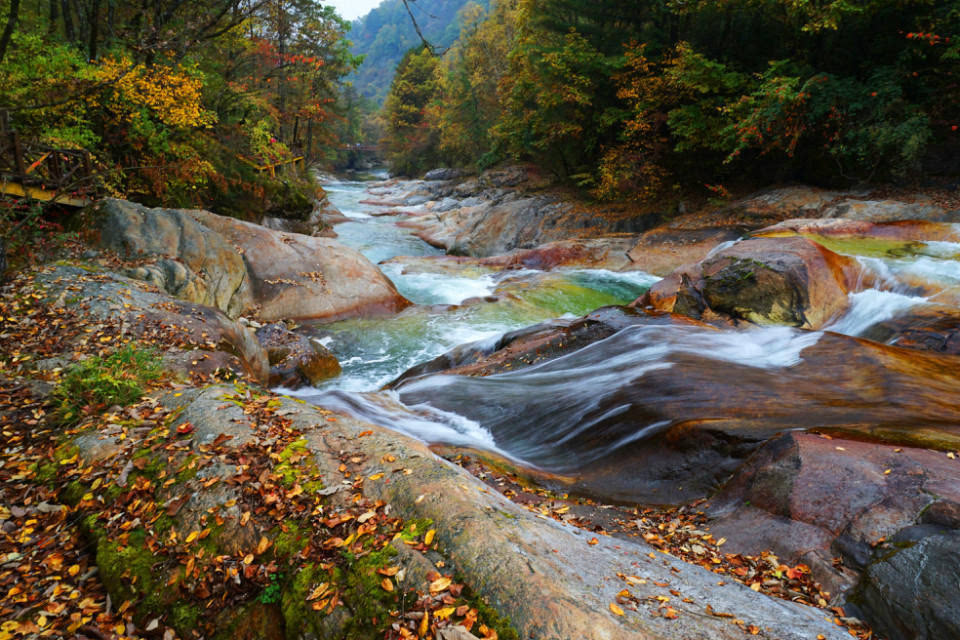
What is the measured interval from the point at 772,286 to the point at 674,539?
20.6 ft

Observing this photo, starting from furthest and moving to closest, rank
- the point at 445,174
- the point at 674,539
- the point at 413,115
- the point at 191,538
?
the point at 413,115
the point at 445,174
the point at 674,539
the point at 191,538

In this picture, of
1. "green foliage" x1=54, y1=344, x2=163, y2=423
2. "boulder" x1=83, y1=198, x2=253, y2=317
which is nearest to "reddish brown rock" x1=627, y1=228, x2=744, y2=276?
"boulder" x1=83, y1=198, x2=253, y2=317

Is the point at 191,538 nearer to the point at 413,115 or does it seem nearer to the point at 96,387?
the point at 96,387

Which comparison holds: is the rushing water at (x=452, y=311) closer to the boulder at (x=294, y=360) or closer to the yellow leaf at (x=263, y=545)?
the boulder at (x=294, y=360)

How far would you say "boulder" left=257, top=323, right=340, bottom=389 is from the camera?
818 cm

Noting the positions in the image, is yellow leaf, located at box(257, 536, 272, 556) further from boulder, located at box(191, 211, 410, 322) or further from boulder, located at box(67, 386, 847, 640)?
boulder, located at box(191, 211, 410, 322)

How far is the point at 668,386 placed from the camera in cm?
539

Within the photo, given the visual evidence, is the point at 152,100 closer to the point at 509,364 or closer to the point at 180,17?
the point at 180,17

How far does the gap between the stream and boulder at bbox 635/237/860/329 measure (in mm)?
378

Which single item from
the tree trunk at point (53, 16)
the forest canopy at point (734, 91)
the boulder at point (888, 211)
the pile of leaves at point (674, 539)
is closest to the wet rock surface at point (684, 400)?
the pile of leaves at point (674, 539)

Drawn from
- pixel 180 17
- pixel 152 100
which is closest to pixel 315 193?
pixel 180 17

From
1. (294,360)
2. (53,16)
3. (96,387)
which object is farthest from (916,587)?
(53,16)

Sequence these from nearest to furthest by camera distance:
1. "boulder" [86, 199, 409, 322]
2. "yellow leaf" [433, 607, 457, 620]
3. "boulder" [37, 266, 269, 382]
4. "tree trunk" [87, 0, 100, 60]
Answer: "yellow leaf" [433, 607, 457, 620]
"boulder" [37, 266, 269, 382]
"boulder" [86, 199, 409, 322]
"tree trunk" [87, 0, 100, 60]

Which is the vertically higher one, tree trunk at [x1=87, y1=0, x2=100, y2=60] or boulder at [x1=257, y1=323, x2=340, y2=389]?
tree trunk at [x1=87, y1=0, x2=100, y2=60]
